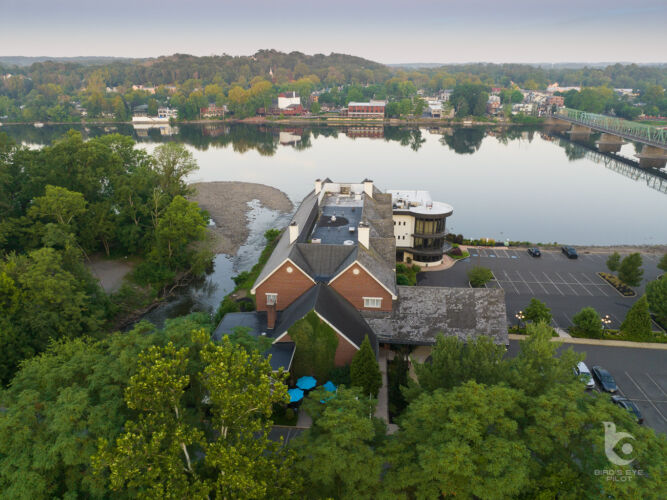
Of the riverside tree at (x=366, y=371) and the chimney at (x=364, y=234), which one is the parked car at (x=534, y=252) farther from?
the riverside tree at (x=366, y=371)

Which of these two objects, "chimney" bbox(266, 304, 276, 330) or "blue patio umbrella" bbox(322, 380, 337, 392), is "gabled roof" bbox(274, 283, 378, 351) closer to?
"chimney" bbox(266, 304, 276, 330)

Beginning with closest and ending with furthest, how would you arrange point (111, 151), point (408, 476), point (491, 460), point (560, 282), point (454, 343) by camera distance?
1. point (491, 460)
2. point (408, 476)
3. point (454, 343)
4. point (560, 282)
5. point (111, 151)

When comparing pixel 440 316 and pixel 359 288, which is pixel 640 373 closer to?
pixel 440 316

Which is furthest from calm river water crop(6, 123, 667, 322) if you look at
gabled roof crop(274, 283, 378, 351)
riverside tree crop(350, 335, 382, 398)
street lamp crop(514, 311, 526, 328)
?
street lamp crop(514, 311, 526, 328)

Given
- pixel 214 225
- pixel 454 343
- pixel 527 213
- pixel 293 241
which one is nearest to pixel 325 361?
pixel 454 343

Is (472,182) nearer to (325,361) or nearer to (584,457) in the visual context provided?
(325,361)

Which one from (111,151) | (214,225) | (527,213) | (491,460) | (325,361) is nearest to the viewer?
(491,460)
